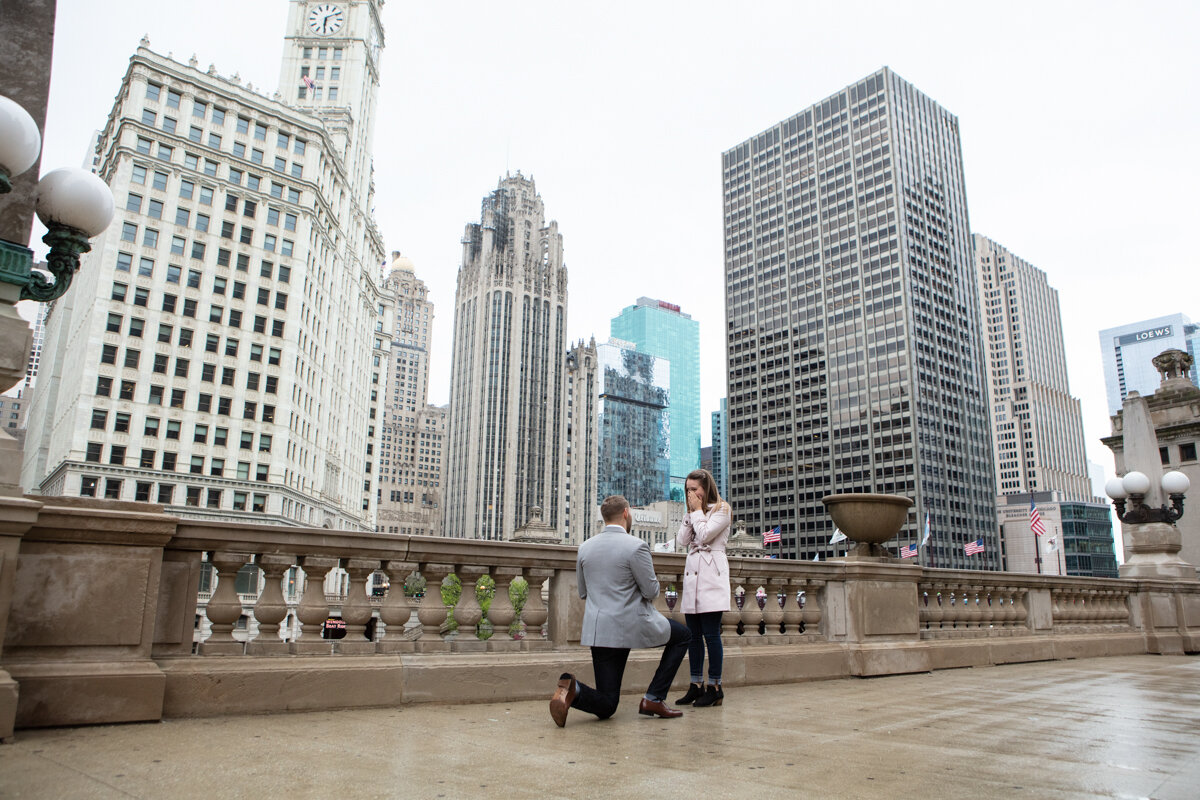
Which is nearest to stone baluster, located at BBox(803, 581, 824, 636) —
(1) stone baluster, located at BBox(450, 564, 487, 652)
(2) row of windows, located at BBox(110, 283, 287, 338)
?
(1) stone baluster, located at BBox(450, 564, 487, 652)

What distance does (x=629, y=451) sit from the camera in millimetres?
192875

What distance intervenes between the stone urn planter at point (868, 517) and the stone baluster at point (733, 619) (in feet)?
5.46

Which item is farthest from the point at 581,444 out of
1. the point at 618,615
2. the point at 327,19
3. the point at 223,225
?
the point at 618,615

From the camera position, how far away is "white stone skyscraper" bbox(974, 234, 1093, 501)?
6983 inches

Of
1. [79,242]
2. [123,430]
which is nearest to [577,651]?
[79,242]

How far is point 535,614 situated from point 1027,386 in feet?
653

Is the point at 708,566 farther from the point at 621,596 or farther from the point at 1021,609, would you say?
the point at 1021,609

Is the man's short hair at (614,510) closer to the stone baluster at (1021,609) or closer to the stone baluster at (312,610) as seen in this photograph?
the stone baluster at (312,610)

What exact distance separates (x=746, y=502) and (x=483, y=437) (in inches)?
2057

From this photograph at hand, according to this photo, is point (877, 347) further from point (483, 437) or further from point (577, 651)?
point (577, 651)

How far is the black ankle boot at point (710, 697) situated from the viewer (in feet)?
22.2

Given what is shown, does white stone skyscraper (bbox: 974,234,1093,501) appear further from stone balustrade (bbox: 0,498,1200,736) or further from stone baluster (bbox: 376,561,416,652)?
stone baluster (bbox: 376,561,416,652)

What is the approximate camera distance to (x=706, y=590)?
6.94m

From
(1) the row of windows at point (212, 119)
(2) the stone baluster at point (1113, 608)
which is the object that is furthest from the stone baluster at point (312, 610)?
(1) the row of windows at point (212, 119)
